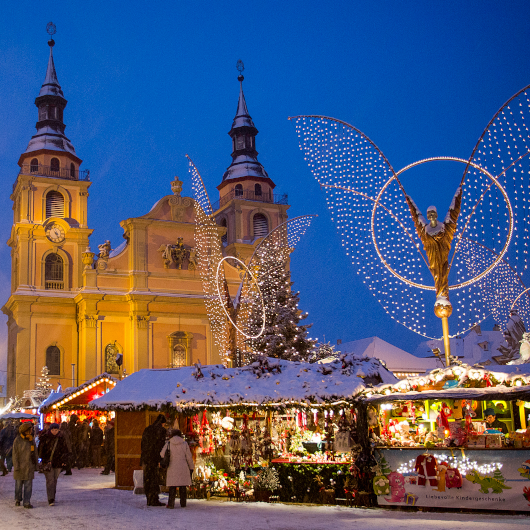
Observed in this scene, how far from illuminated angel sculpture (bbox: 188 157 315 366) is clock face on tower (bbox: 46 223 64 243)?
24.8 ft

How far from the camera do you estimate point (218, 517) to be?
36.7 feet

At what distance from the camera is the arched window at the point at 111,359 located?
39.4 metres

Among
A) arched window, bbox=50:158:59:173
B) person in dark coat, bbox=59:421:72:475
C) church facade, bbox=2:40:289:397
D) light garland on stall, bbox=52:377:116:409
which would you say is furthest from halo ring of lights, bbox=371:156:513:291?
arched window, bbox=50:158:59:173

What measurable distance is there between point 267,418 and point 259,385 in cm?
81

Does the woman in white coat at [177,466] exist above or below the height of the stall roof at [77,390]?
below

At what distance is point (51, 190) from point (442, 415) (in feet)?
109

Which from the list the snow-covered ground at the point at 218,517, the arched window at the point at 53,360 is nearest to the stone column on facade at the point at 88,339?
the arched window at the point at 53,360

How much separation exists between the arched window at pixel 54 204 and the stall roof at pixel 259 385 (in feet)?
92.4

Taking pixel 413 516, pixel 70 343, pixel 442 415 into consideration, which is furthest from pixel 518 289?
pixel 70 343

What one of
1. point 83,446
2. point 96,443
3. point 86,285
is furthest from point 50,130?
point 96,443

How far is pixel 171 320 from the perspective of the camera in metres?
41.1

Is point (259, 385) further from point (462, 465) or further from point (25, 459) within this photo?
point (25, 459)

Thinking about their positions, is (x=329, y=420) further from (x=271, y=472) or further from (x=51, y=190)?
(x=51, y=190)

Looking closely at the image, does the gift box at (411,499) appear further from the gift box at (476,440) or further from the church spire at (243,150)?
the church spire at (243,150)
